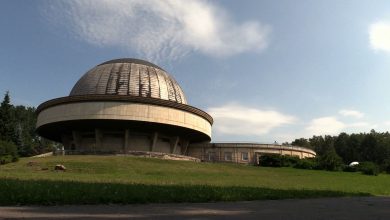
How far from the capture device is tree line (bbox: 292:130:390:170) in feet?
339

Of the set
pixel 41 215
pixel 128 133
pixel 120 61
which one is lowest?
pixel 41 215

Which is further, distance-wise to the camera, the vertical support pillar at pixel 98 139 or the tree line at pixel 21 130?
the tree line at pixel 21 130

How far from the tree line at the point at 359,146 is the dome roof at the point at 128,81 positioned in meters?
46.1

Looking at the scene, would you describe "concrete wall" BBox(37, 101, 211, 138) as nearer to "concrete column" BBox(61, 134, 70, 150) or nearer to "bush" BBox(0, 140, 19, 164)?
"concrete column" BBox(61, 134, 70, 150)

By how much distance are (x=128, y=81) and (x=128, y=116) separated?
7.17 meters

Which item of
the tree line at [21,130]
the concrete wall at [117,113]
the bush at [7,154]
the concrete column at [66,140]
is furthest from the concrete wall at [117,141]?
the tree line at [21,130]

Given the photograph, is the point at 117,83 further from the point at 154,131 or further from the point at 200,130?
the point at 200,130

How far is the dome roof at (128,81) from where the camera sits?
63.4 meters

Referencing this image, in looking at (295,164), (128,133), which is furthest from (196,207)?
→ (128,133)

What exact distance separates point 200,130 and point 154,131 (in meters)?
6.73

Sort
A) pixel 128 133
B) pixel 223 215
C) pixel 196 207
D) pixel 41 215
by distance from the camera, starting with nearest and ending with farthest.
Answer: pixel 41 215 < pixel 223 215 < pixel 196 207 < pixel 128 133

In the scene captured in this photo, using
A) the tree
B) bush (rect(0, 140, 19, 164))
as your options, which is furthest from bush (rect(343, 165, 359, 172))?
the tree

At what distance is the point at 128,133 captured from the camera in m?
62.8

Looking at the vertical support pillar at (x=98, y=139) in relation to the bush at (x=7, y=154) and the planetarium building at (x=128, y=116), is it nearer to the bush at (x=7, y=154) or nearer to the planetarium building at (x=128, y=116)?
the planetarium building at (x=128, y=116)
